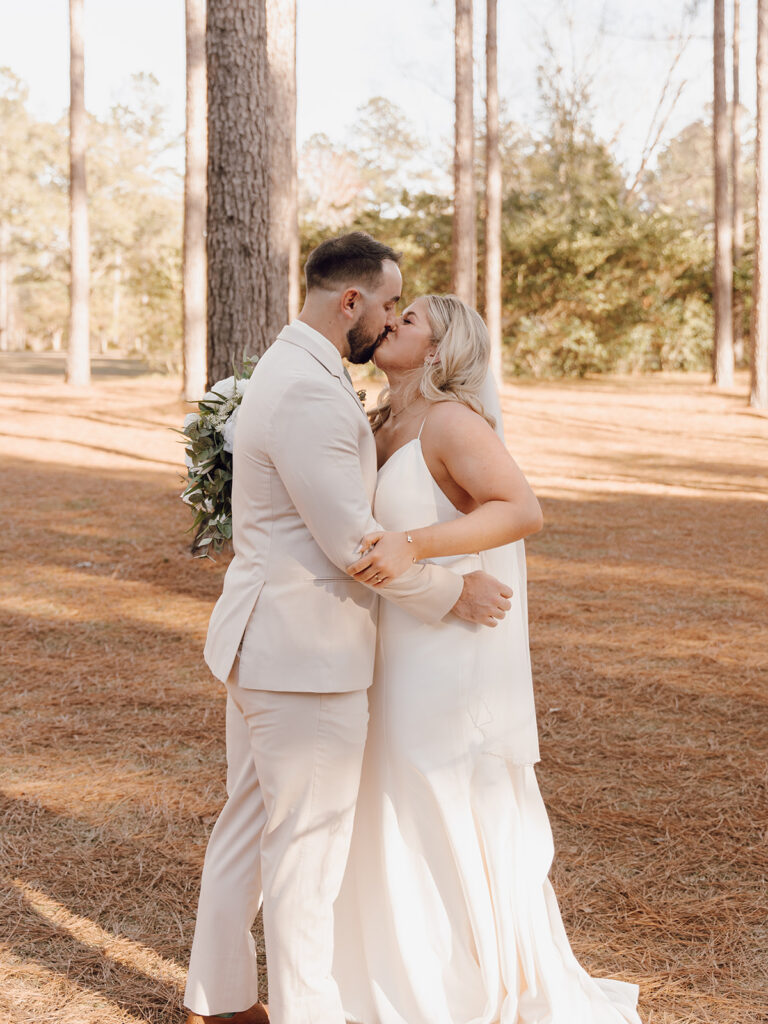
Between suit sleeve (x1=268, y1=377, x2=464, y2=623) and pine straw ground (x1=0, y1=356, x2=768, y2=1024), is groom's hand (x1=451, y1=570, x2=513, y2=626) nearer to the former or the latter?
suit sleeve (x1=268, y1=377, x2=464, y2=623)

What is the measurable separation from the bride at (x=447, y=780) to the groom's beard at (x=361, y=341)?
0.18m

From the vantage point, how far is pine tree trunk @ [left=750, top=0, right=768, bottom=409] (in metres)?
20.0

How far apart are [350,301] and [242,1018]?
6.64 ft

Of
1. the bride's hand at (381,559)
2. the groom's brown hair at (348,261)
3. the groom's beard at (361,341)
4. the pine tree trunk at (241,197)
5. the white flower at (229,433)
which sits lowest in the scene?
the bride's hand at (381,559)

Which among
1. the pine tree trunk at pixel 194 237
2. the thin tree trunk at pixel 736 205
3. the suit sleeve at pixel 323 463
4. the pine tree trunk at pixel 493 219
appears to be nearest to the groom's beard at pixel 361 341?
the suit sleeve at pixel 323 463

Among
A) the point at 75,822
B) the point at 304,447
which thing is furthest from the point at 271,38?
the point at 304,447

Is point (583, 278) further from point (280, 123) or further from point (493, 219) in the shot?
point (280, 123)

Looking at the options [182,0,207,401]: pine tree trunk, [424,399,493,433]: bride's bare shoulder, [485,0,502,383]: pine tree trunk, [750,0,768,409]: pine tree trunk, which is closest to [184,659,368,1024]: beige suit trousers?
[424,399,493,433]: bride's bare shoulder

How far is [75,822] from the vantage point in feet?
14.4

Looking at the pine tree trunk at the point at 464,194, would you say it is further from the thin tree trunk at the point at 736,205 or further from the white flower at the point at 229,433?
the white flower at the point at 229,433

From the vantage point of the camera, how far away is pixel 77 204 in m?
25.5

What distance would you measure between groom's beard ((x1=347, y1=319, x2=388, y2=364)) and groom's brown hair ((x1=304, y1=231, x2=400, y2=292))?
0.36ft

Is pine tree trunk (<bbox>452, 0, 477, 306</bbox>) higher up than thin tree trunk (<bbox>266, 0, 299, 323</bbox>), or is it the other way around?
pine tree trunk (<bbox>452, 0, 477, 306</bbox>)

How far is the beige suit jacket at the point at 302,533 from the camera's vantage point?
7.90 feet
